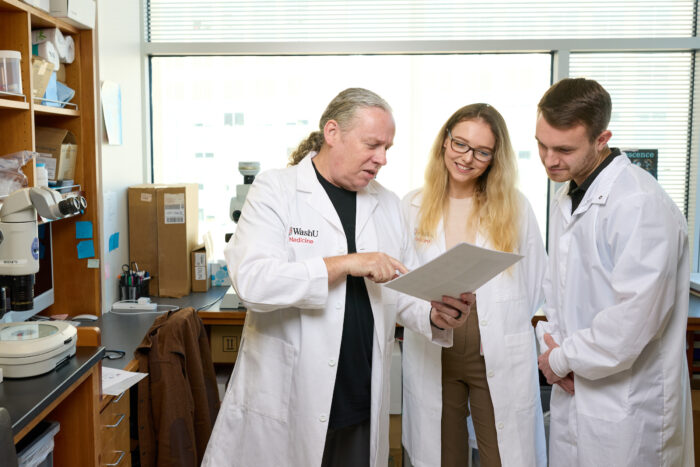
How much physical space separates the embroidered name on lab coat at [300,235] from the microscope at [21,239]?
615 millimetres

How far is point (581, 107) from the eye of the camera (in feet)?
5.43

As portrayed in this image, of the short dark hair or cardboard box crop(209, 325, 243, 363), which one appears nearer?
the short dark hair

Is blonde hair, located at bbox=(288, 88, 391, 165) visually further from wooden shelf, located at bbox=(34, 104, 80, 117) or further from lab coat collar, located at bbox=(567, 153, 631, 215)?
wooden shelf, located at bbox=(34, 104, 80, 117)

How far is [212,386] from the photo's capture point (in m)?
2.57

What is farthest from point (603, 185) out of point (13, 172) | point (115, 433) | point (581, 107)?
point (13, 172)

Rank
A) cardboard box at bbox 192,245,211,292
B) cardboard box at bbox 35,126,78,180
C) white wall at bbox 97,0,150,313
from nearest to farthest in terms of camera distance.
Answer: cardboard box at bbox 35,126,78,180 → white wall at bbox 97,0,150,313 → cardboard box at bbox 192,245,211,292

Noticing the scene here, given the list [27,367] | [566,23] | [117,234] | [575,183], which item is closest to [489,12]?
[566,23]

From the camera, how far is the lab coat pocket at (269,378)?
1662 millimetres

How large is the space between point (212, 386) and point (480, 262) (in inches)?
60.3

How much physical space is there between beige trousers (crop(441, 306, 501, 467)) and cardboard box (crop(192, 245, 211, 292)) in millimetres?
1734

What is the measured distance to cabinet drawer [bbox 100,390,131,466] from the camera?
6.54ft

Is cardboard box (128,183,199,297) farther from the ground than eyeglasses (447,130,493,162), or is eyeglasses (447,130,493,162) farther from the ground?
eyeglasses (447,130,493,162)

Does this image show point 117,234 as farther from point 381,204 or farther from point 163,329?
point 381,204

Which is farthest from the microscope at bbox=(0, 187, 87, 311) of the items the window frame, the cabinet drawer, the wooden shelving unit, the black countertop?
the window frame
